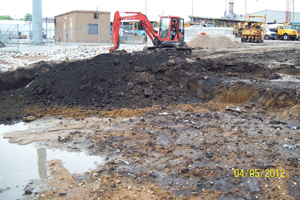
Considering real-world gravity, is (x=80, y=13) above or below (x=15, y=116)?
above

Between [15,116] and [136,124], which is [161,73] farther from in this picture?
[15,116]

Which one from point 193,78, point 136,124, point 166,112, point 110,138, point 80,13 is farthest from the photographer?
point 80,13

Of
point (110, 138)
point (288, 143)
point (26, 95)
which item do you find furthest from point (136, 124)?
point (26, 95)

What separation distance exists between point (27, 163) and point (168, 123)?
140 inches

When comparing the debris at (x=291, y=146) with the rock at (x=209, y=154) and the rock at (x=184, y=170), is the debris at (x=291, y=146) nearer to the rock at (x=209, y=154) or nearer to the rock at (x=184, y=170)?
the rock at (x=209, y=154)

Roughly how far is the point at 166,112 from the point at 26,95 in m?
5.16

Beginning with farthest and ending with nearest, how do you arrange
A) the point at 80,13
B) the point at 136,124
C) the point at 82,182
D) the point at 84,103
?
the point at 80,13, the point at 84,103, the point at 136,124, the point at 82,182

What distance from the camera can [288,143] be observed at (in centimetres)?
578

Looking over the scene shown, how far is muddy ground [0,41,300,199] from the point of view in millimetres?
4531

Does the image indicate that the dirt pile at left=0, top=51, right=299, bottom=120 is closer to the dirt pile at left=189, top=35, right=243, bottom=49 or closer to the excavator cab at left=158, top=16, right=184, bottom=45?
the excavator cab at left=158, top=16, right=184, bottom=45

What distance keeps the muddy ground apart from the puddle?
204 mm

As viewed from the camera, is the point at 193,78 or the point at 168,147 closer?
the point at 168,147

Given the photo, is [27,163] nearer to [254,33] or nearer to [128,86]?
[128,86]

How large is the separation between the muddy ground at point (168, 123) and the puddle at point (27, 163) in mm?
204
